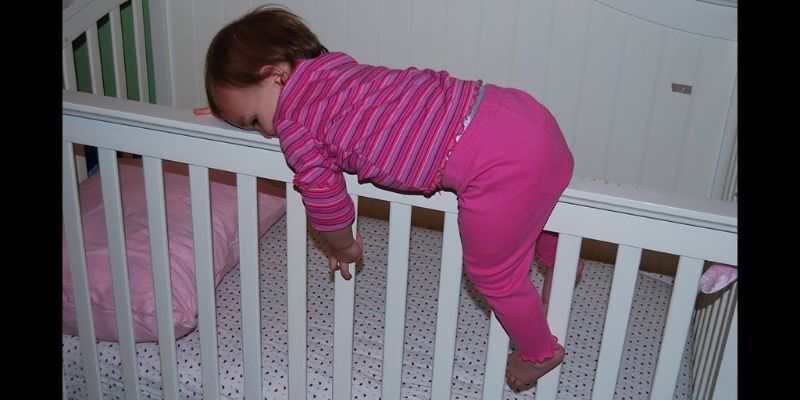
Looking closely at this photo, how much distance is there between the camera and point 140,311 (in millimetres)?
1377

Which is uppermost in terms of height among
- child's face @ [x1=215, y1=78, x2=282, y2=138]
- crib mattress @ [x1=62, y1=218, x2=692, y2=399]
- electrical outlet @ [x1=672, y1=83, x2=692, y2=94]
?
child's face @ [x1=215, y1=78, x2=282, y2=138]

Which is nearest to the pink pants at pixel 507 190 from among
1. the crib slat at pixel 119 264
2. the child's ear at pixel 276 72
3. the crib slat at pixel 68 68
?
the child's ear at pixel 276 72

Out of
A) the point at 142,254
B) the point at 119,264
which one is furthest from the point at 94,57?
the point at 119,264

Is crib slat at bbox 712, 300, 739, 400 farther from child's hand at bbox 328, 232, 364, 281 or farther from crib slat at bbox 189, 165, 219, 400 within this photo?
crib slat at bbox 189, 165, 219, 400

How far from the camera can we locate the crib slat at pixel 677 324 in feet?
3.29

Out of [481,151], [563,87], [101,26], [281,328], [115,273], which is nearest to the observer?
[481,151]

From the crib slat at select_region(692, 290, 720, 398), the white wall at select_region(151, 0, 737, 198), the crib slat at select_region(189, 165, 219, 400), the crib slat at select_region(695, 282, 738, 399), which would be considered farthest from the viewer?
the white wall at select_region(151, 0, 737, 198)

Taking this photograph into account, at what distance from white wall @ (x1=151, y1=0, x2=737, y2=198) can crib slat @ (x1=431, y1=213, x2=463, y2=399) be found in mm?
714

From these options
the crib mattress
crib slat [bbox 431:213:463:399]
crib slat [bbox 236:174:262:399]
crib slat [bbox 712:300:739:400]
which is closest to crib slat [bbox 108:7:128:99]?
the crib mattress

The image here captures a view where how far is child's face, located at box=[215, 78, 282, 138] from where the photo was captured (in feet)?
3.52

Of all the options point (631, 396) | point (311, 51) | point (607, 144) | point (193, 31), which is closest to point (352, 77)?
point (311, 51)

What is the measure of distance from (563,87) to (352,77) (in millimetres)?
761

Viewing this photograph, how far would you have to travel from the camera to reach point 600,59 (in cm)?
167

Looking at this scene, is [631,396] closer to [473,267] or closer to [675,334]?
[675,334]
